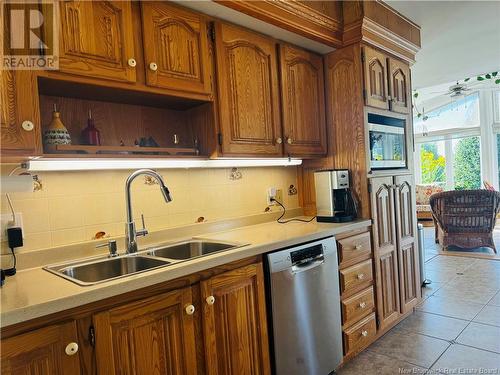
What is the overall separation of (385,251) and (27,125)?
2.27 meters

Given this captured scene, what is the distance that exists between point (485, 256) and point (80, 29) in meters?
4.98

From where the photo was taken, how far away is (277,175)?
259cm

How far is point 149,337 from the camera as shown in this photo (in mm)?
1227

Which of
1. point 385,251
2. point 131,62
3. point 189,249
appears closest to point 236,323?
point 189,249

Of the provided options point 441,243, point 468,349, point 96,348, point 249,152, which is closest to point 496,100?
point 441,243

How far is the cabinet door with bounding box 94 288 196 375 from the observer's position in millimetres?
1125

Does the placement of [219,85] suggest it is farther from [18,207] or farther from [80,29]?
[18,207]

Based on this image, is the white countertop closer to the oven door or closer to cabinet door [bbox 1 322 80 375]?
cabinet door [bbox 1 322 80 375]

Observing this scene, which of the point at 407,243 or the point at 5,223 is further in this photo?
the point at 407,243

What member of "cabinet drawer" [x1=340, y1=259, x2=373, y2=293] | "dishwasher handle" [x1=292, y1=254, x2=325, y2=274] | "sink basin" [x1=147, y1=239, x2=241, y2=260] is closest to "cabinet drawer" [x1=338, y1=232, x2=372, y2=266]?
"cabinet drawer" [x1=340, y1=259, x2=373, y2=293]

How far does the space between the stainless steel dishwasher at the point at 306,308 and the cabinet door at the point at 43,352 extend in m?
0.89

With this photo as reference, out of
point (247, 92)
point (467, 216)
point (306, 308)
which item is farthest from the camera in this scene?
point (467, 216)

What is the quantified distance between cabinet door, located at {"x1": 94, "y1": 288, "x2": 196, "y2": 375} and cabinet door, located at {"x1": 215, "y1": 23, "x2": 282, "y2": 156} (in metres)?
0.90

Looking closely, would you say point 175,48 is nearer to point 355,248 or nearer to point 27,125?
point 27,125
